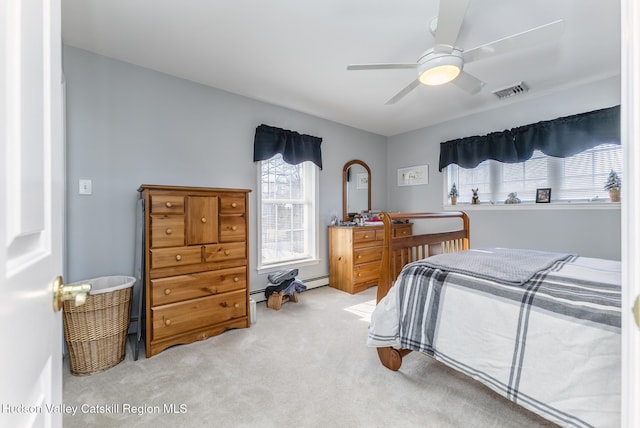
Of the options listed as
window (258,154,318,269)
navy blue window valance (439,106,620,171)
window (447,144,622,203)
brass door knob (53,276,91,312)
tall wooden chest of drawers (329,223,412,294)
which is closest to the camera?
brass door knob (53,276,91,312)

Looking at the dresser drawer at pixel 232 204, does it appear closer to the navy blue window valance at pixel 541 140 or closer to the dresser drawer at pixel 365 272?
the dresser drawer at pixel 365 272

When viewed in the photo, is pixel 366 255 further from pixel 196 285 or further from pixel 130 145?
pixel 130 145

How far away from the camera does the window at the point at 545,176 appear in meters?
2.79

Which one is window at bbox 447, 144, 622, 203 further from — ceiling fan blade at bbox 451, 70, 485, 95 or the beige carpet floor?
the beige carpet floor

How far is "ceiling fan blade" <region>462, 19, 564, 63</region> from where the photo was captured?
1.45 m

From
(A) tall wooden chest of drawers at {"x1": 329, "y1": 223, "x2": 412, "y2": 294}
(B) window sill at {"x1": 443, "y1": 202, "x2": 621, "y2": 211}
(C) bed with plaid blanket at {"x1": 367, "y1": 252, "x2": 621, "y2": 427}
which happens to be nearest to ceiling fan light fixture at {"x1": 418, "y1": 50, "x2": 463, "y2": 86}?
(C) bed with plaid blanket at {"x1": 367, "y1": 252, "x2": 621, "y2": 427}

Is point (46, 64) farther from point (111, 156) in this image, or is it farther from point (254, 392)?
point (111, 156)

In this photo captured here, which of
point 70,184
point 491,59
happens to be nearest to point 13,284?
point 70,184

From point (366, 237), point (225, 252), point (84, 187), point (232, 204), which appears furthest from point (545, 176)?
point (84, 187)

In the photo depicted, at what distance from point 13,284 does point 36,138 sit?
24 centimetres

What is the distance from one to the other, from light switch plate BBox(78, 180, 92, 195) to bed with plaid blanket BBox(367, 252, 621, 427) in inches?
97.1

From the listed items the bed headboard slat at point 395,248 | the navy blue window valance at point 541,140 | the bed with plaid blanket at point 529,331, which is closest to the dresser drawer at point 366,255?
the bed headboard slat at point 395,248

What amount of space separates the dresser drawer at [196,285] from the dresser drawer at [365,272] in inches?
63.0

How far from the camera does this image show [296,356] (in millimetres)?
2037
